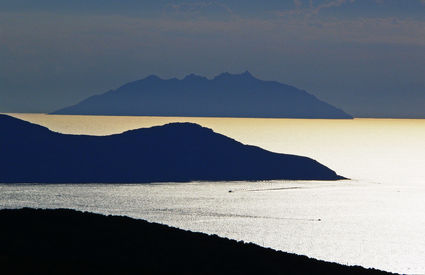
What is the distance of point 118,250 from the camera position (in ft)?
112

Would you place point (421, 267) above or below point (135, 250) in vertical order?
below

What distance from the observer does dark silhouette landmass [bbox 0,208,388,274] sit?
98.4ft

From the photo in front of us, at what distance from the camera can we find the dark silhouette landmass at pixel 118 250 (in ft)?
98.4

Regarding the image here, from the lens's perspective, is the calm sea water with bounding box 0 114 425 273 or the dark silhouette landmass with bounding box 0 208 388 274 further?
the calm sea water with bounding box 0 114 425 273

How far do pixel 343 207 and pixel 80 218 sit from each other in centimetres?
12336

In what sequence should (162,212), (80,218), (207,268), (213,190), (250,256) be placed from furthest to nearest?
(213,190) < (162,212) < (80,218) < (250,256) < (207,268)

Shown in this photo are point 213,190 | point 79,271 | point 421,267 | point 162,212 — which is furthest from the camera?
point 213,190

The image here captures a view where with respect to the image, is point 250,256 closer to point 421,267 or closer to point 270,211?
point 421,267

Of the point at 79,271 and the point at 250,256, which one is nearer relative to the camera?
the point at 79,271

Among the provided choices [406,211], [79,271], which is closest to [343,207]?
[406,211]

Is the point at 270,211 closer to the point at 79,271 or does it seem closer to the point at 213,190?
the point at 213,190

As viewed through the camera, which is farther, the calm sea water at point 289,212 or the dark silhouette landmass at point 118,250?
the calm sea water at point 289,212

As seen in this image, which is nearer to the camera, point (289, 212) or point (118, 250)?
point (118, 250)

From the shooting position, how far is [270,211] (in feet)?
493
